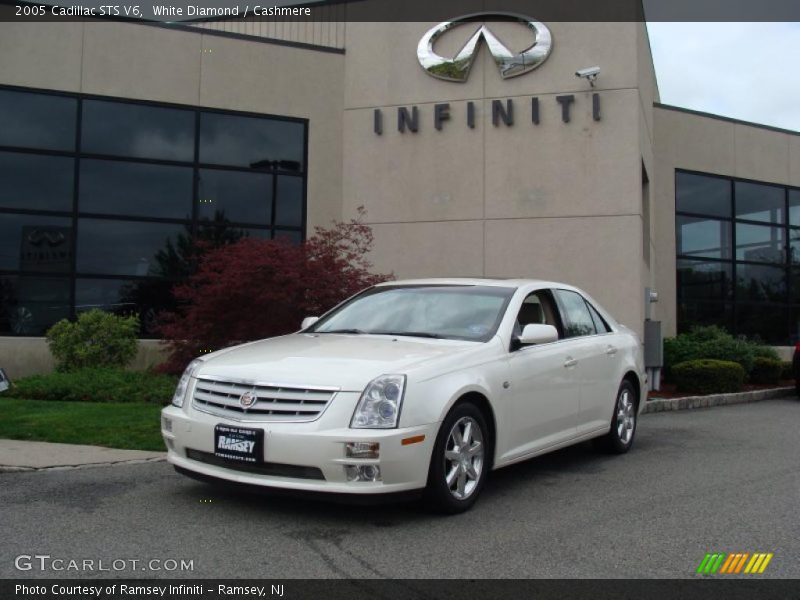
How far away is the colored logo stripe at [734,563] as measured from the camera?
165 inches

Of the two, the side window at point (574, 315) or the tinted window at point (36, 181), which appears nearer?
the side window at point (574, 315)

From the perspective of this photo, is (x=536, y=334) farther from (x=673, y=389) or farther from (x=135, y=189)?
(x=135, y=189)

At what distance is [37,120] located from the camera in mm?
13539

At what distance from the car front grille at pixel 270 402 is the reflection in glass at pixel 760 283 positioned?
16.4 meters

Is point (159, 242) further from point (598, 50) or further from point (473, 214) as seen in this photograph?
point (598, 50)

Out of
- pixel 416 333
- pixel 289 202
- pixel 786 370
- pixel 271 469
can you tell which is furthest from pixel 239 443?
pixel 786 370

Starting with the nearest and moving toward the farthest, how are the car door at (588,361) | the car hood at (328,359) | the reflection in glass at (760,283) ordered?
the car hood at (328,359), the car door at (588,361), the reflection in glass at (760,283)

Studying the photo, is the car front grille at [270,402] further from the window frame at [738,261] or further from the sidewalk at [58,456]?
the window frame at [738,261]

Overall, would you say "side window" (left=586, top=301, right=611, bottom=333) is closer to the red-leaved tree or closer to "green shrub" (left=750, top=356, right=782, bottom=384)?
the red-leaved tree

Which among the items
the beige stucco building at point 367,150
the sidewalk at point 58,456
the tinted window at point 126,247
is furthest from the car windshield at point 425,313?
the tinted window at point 126,247

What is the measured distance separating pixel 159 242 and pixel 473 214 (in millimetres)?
5617

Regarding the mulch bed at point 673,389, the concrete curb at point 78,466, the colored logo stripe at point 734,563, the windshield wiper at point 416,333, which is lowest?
the colored logo stripe at point 734,563

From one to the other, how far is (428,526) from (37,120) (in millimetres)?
11645
